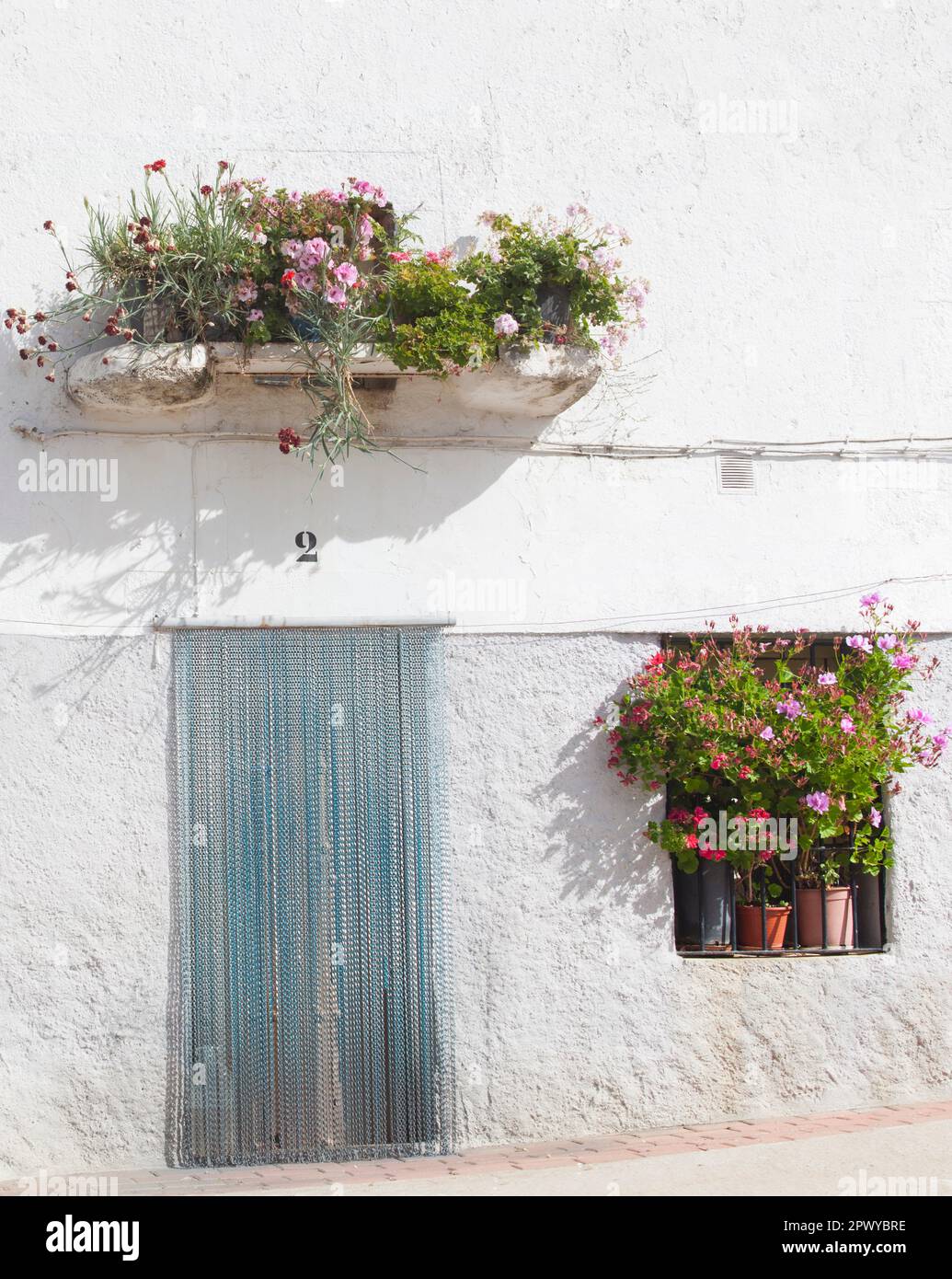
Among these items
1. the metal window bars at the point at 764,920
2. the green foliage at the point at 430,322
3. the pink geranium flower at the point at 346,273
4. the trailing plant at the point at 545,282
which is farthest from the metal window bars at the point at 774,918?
the pink geranium flower at the point at 346,273

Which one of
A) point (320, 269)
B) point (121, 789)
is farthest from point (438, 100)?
point (121, 789)

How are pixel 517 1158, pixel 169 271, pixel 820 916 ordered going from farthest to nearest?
pixel 820 916 → pixel 169 271 → pixel 517 1158

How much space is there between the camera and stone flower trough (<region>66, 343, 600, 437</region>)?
646 centimetres

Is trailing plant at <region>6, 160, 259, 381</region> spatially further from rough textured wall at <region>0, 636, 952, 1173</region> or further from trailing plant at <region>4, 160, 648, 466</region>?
rough textured wall at <region>0, 636, 952, 1173</region>

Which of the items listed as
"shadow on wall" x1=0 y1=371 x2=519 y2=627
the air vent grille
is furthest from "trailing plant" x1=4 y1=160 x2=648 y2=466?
the air vent grille

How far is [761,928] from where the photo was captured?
6969mm

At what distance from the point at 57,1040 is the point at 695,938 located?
10.6 feet

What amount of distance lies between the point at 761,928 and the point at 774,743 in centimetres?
102

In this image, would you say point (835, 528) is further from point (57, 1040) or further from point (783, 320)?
point (57, 1040)

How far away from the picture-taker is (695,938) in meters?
7.05

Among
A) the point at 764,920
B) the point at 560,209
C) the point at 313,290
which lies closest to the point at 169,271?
the point at 313,290

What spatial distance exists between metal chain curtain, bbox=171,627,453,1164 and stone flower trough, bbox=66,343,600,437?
117 cm

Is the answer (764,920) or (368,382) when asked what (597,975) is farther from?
(368,382)

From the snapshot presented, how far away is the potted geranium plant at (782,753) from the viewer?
6.70 metres
